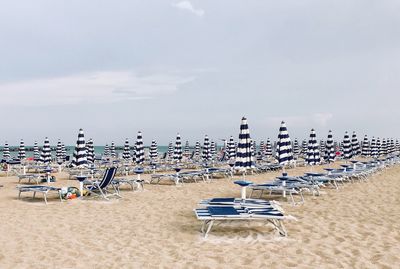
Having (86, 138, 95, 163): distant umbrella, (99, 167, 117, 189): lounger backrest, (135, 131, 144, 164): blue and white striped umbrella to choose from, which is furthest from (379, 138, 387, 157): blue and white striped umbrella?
(99, 167, 117, 189): lounger backrest

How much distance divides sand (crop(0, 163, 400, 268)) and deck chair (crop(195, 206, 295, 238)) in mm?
228

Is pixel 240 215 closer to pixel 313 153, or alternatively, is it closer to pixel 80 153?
pixel 80 153

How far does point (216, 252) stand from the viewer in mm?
5453

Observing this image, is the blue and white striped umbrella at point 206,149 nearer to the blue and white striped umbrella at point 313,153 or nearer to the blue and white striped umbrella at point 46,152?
the blue and white striped umbrella at point 313,153

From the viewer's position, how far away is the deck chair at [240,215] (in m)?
6.14

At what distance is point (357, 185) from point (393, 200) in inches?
145

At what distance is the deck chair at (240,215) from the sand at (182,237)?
0.23 meters

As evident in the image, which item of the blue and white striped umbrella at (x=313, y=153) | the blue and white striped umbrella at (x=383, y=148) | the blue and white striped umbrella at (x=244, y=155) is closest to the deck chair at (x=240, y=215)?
the blue and white striped umbrella at (x=244, y=155)

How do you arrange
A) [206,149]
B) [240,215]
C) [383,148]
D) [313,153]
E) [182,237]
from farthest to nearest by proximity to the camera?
[383,148], [206,149], [313,153], [182,237], [240,215]

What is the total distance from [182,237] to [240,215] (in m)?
1.13

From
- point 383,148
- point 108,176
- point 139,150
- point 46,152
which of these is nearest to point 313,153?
point 139,150

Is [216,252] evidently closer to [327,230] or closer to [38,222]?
[327,230]

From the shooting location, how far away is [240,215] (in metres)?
6.18

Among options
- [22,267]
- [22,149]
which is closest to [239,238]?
[22,267]
